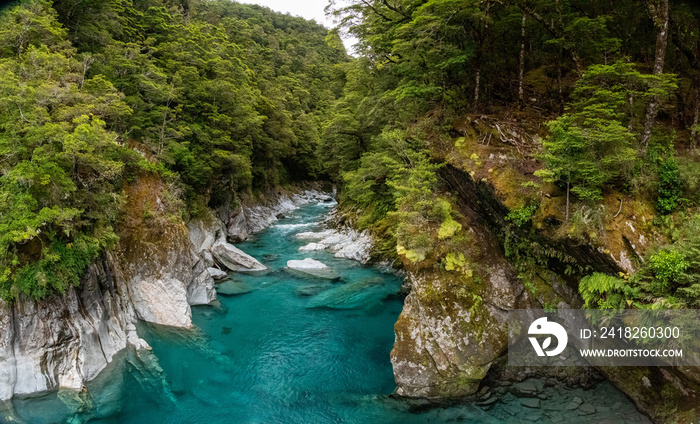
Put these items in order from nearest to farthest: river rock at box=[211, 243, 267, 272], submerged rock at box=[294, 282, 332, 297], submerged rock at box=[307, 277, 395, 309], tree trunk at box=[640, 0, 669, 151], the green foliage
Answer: the green foliage → tree trunk at box=[640, 0, 669, 151] → submerged rock at box=[307, 277, 395, 309] → submerged rock at box=[294, 282, 332, 297] → river rock at box=[211, 243, 267, 272]

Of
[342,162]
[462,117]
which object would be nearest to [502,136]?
[462,117]

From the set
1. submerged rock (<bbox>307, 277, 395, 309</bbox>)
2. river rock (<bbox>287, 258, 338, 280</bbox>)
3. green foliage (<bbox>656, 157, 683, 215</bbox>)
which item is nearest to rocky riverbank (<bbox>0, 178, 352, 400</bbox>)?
river rock (<bbox>287, 258, 338, 280</bbox>)

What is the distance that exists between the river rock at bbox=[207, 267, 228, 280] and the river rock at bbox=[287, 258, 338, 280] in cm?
347

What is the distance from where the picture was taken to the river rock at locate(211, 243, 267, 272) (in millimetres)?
18109

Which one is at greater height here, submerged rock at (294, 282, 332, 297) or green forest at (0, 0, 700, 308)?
green forest at (0, 0, 700, 308)

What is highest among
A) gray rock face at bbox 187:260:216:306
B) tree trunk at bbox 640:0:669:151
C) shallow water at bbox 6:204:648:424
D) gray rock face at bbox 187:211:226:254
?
tree trunk at bbox 640:0:669:151

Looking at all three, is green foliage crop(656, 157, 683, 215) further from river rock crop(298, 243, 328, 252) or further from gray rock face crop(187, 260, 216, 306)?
river rock crop(298, 243, 328, 252)

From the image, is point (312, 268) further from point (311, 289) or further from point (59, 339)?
point (59, 339)

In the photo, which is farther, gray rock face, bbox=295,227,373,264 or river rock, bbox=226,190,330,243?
river rock, bbox=226,190,330,243

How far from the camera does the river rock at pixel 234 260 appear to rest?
713 inches

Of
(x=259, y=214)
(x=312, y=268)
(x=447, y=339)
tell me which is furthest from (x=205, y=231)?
(x=447, y=339)

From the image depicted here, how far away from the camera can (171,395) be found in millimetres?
9258

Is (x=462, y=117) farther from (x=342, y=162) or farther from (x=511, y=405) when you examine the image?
(x=342, y=162)

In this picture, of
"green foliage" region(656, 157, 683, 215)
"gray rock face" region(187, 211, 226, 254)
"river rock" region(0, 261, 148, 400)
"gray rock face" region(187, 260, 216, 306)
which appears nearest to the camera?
"green foliage" region(656, 157, 683, 215)
